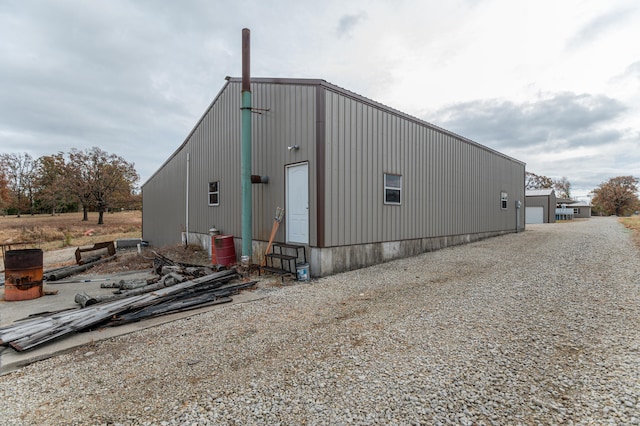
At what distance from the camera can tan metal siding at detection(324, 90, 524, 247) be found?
23.2 feet

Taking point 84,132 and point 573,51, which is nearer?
A: point 573,51

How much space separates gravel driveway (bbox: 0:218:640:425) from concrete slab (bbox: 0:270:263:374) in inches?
8.1

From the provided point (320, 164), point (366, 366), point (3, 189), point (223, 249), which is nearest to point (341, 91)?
point (320, 164)

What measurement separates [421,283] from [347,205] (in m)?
2.50

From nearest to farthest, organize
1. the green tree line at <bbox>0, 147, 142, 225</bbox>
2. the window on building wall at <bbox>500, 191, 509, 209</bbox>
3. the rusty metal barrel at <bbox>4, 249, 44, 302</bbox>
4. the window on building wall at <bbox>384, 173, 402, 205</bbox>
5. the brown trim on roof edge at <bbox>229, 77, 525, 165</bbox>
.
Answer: the rusty metal barrel at <bbox>4, 249, 44, 302</bbox> < the brown trim on roof edge at <bbox>229, 77, 525, 165</bbox> < the window on building wall at <bbox>384, 173, 402, 205</bbox> < the window on building wall at <bbox>500, 191, 509, 209</bbox> < the green tree line at <bbox>0, 147, 142, 225</bbox>

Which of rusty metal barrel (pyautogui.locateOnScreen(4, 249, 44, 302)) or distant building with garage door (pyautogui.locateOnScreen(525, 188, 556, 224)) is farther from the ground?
distant building with garage door (pyautogui.locateOnScreen(525, 188, 556, 224))

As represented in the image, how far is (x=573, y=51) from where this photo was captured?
9.45m

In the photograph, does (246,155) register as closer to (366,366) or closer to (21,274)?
(21,274)

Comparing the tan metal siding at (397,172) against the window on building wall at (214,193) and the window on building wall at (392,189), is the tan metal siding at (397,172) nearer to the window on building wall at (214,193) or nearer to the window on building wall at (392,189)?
the window on building wall at (392,189)

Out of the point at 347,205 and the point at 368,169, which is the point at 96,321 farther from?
the point at 368,169

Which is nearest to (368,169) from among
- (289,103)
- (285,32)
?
(289,103)

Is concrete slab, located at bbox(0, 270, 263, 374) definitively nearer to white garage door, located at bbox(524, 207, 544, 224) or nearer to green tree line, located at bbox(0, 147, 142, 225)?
green tree line, located at bbox(0, 147, 142, 225)

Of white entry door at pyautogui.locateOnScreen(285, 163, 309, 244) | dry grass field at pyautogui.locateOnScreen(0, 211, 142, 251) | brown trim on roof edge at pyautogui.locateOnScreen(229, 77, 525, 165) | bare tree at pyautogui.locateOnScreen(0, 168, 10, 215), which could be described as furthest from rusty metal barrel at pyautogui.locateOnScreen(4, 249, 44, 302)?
bare tree at pyautogui.locateOnScreen(0, 168, 10, 215)

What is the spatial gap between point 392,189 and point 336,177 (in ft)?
7.42
